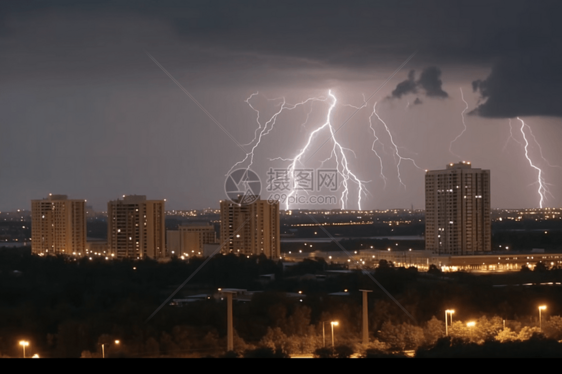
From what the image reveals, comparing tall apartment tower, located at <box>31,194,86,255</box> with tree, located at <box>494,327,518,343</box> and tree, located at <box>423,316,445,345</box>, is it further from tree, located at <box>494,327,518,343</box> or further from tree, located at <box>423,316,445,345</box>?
tree, located at <box>494,327,518,343</box>

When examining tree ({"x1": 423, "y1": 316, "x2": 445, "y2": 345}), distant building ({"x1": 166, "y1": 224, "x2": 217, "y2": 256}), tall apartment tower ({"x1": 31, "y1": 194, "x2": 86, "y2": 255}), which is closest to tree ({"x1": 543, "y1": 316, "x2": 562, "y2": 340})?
tree ({"x1": 423, "y1": 316, "x2": 445, "y2": 345})

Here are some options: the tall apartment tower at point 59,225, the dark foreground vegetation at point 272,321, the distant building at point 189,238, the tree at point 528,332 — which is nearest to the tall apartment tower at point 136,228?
A: the distant building at point 189,238

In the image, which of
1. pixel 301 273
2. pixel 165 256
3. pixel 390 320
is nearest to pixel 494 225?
pixel 165 256

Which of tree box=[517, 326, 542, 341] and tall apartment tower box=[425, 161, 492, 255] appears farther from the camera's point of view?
tall apartment tower box=[425, 161, 492, 255]

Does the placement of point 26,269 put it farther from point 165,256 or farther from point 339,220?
point 339,220

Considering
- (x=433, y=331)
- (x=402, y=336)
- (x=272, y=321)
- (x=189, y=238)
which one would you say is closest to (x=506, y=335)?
(x=433, y=331)

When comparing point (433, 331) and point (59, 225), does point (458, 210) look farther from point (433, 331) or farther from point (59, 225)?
point (433, 331)

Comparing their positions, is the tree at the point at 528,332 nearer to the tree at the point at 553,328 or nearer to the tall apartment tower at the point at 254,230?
the tree at the point at 553,328

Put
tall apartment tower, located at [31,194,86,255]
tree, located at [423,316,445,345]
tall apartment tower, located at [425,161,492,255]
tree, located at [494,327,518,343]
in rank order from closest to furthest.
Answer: tree, located at [494,327,518,343] < tree, located at [423,316,445,345] < tall apartment tower, located at [425,161,492,255] < tall apartment tower, located at [31,194,86,255]
